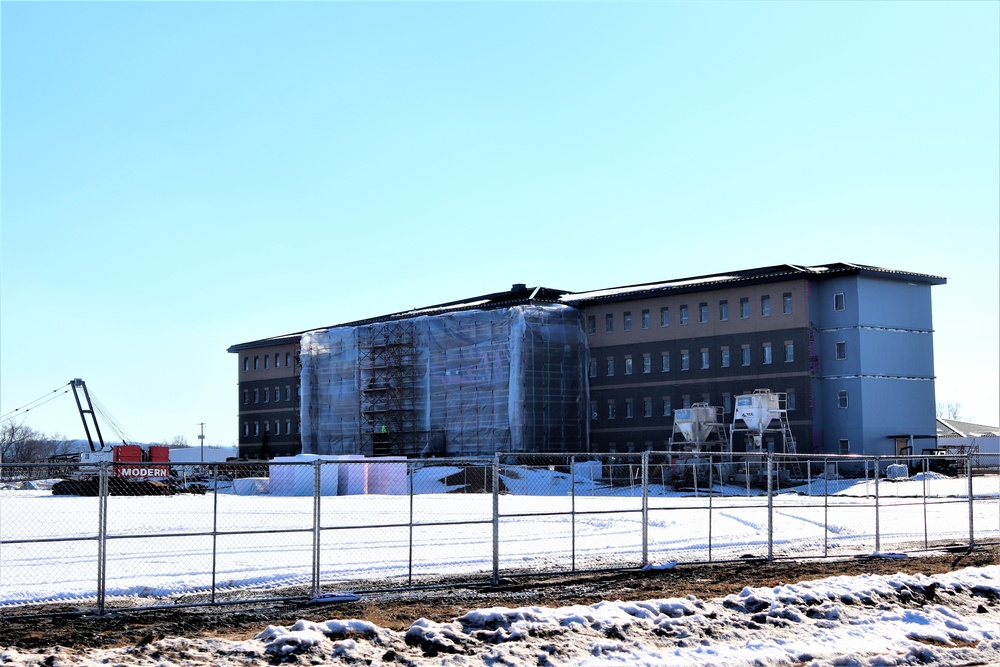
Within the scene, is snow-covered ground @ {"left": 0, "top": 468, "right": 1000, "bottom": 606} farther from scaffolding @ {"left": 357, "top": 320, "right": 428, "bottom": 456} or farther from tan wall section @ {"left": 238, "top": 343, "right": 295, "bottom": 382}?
tan wall section @ {"left": 238, "top": 343, "right": 295, "bottom": 382}

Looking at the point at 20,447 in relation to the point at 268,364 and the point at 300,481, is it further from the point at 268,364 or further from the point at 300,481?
the point at 300,481

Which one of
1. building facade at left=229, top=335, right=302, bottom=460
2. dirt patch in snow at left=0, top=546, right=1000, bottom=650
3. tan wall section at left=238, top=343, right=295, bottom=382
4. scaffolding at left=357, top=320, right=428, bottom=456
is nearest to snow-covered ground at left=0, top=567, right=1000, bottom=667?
dirt patch in snow at left=0, top=546, right=1000, bottom=650

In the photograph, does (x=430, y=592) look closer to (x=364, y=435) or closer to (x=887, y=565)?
(x=887, y=565)

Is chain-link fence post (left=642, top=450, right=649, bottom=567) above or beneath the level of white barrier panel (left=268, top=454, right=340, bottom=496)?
above

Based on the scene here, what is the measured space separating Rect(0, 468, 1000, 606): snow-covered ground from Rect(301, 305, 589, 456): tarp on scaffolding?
30731 millimetres

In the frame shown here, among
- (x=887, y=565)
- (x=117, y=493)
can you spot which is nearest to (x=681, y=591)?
(x=887, y=565)

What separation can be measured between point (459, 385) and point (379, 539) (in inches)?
2045

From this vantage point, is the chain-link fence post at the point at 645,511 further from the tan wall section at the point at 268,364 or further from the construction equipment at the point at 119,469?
the tan wall section at the point at 268,364

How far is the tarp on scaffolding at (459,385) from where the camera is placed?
7681 cm

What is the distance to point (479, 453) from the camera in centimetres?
7825

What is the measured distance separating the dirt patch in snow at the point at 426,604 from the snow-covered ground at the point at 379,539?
0.92 m

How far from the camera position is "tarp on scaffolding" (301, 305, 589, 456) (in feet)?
252

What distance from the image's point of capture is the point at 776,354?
72000mm

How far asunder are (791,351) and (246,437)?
212 ft
